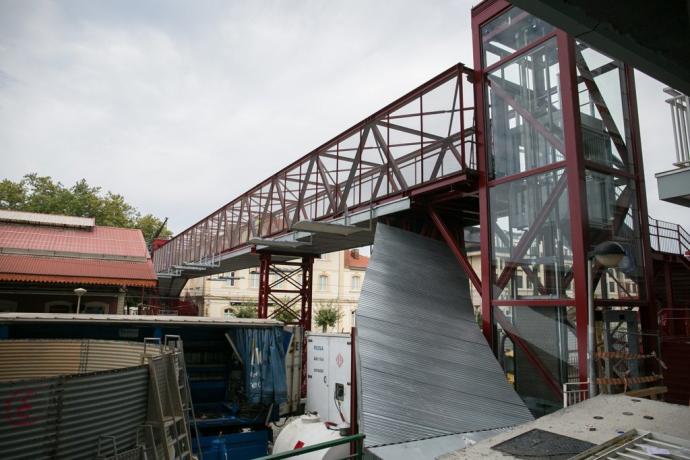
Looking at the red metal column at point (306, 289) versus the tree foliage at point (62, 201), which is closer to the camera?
the red metal column at point (306, 289)

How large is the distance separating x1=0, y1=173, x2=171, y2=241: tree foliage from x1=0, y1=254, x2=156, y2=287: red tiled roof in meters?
29.7

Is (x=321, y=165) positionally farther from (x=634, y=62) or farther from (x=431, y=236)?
(x=634, y=62)

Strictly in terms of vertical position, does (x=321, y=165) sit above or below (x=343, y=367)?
above

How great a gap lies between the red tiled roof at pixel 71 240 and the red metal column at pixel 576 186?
23.1m

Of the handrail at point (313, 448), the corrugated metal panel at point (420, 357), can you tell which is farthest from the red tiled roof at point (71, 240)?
the handrail at point (313, 448)

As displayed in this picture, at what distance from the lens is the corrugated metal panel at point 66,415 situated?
4316mm

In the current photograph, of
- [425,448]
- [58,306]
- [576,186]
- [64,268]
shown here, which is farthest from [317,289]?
[425,448]

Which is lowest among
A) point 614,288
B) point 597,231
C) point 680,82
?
point 614,288

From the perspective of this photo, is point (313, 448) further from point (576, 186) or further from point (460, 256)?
point (460, 256)

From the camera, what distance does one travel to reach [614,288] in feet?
28.9

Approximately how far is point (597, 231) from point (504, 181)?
200 centimetres

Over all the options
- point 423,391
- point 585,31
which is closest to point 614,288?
point 423,391

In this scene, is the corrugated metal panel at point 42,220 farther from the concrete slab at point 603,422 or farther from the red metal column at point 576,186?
the concrete slab at point 603,422

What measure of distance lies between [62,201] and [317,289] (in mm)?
29717
